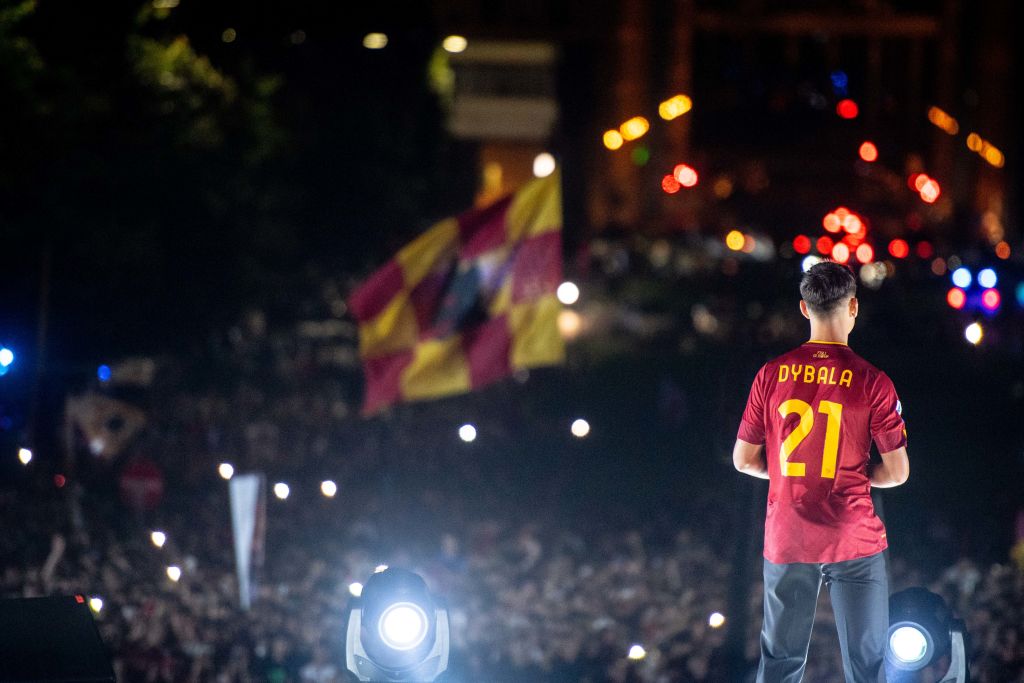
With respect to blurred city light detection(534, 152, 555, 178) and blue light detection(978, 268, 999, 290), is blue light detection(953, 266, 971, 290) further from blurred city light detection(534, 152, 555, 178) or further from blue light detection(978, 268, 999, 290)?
blurred city light detection(534, 152, 555, 178)

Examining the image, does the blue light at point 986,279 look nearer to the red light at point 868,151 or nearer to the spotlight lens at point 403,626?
the red light at point 868,151

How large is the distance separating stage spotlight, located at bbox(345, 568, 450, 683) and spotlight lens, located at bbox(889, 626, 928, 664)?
1716mm

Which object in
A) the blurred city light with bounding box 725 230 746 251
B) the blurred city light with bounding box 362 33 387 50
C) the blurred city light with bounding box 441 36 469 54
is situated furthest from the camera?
the blurred city light with bounding box 441 36 469 54

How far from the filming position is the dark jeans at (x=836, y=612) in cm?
505

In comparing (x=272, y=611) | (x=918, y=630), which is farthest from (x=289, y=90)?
(x=918, y=630)

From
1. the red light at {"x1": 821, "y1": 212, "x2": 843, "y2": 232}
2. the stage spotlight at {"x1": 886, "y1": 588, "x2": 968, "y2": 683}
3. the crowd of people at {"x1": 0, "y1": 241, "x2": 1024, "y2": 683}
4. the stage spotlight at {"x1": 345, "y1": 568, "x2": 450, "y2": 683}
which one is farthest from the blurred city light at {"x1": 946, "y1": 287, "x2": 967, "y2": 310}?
the stage spotlight at {"x1": 345, "y1": 568, "x2": 450, "y2": 683}

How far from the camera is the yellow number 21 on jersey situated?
500cm

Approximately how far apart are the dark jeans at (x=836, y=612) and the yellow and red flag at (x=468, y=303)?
253 inches

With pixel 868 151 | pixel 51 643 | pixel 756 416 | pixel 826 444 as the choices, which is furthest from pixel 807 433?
pixel 868 151

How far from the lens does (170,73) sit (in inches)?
798

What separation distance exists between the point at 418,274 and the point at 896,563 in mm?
4513

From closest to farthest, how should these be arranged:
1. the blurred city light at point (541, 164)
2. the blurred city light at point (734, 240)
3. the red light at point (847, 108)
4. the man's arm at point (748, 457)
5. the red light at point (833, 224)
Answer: the man's arm at point (748, 457), the red light at point (833, 224), the red light at point (847, 108), the blurred city light at point (734, 240), the blurred city light at point (541, 164)

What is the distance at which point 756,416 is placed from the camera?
517cm

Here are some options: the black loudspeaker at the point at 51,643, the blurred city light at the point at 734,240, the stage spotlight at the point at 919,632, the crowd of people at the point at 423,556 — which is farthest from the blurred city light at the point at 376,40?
the stage spotlight at the point at 919,632
